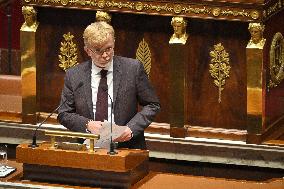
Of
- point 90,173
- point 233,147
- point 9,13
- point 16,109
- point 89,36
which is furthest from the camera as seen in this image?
point 9,13

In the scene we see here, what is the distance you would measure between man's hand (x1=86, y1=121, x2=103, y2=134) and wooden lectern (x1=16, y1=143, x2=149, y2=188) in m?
0.30

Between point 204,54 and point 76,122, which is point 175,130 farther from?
point 76,122

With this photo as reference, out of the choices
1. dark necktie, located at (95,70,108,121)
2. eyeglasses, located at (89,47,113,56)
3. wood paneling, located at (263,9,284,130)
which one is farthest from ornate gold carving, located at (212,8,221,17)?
eyeglasses, located at (89,47,113,56)

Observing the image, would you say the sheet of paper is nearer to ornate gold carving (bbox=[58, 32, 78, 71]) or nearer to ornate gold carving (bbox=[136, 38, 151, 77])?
ornate gold carving (bbox=[136, 38, 151, 77])

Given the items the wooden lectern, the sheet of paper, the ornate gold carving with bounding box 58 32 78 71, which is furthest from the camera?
the ornate gold carving with bounding box 58 32 78 71

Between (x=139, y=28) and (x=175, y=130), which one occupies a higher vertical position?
(x=139, y=28)

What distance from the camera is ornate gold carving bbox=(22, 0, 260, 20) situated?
7.34m

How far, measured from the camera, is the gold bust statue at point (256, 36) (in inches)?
286

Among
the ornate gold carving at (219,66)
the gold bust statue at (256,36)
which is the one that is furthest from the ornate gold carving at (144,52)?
the gold bust statue at (256,36)

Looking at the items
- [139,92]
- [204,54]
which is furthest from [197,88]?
[139,92]

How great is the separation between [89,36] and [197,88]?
1.97m

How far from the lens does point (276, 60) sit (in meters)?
7.70

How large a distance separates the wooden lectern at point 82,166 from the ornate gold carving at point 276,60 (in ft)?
7.60

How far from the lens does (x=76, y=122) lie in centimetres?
592
